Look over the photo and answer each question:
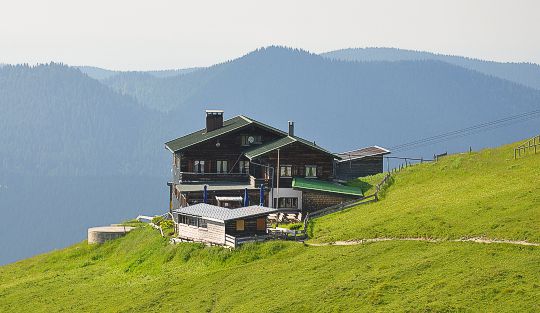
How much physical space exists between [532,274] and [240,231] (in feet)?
83.0

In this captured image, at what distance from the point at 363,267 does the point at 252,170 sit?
121 ft

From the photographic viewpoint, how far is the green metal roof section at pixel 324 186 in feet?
268

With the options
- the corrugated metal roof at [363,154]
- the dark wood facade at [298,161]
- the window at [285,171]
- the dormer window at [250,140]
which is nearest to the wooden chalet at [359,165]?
the corrugated metal roof at [363,154]

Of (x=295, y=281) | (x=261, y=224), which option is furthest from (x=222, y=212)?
(x=295, y=281)

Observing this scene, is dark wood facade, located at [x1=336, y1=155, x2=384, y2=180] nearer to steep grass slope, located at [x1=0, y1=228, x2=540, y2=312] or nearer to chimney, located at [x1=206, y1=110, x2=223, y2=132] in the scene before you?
chimney, located at [x1=206, y1=110, x2=223, y2=132]

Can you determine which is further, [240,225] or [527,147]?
[527,147]

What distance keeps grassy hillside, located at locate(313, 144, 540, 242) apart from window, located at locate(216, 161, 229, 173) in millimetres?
18121

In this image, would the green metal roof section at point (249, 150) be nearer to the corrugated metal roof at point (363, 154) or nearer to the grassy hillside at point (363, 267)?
the corrugated metal roof at point (363, 154)

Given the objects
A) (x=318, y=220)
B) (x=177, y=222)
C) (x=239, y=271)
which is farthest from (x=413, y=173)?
(x=239, y=271)

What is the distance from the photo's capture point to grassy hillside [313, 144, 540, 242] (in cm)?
5703

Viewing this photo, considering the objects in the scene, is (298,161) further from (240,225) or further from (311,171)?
(240,225)

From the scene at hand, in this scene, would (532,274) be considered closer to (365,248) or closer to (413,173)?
(365,248)

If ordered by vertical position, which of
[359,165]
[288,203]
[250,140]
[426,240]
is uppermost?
[250,140]

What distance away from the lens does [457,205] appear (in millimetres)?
64188
